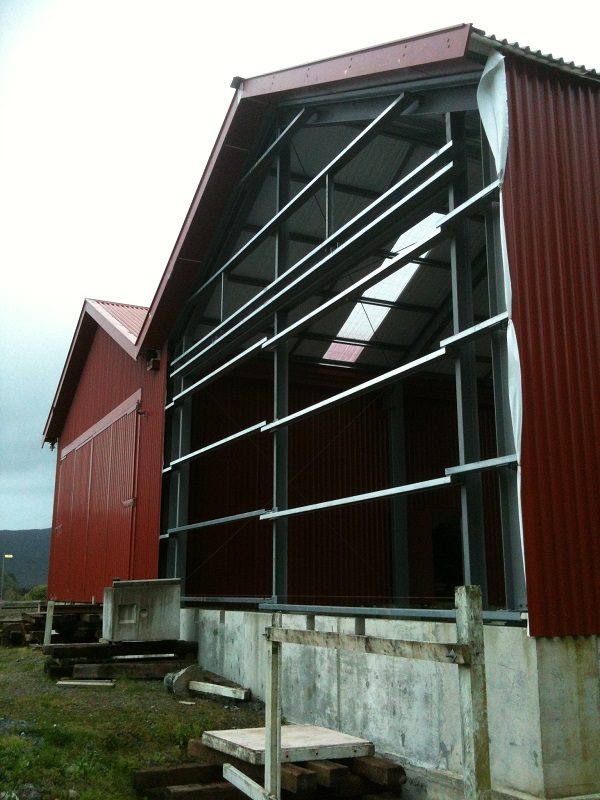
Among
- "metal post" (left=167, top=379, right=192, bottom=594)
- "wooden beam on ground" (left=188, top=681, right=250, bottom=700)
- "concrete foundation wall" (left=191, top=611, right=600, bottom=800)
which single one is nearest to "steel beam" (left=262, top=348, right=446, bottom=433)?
"concrete foundation wall" (left=191, top=611, right=600, bottom=800)

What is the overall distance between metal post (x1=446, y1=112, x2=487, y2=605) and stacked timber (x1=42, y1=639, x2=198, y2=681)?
22.2 ft

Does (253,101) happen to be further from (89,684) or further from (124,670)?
(89,684)

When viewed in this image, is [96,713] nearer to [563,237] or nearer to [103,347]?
[563,237]

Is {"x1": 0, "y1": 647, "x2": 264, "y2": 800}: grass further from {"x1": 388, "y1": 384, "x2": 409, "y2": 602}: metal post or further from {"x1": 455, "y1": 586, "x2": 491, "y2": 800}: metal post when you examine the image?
{"x1": 388, "y1": 384, "x2": 409, "y2": 602}: metal post

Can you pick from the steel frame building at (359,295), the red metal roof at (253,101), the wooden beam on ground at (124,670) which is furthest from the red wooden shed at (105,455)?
the wooden beam on ground at (124,670)

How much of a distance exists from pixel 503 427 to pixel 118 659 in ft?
27.6

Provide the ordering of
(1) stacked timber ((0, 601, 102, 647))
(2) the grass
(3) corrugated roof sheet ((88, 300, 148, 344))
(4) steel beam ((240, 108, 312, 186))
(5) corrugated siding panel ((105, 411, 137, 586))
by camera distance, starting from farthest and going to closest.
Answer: (3) corrugated roof sheet ((88, 300, 148, 344))
(5) corrugated siding panel ((105, 411, 137, 586))
(1) stacked timber ((0, 601, 102, 647))
(4) steel beam ((240, 108, 312, 186))
(2) the grass

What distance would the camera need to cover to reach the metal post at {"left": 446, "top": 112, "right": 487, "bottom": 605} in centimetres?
782

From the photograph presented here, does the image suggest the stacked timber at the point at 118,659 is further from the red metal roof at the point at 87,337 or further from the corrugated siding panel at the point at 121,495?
the red metal roof at the point at 87,337

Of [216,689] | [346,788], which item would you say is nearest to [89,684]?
[216,689]

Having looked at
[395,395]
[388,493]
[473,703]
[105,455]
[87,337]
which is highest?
[87,337]

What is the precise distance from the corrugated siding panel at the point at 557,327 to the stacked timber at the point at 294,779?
1.91m

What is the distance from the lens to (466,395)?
826 cm

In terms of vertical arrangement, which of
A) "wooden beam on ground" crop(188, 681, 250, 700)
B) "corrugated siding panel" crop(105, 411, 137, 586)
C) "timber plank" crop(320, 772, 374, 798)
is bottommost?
"timber plank" crop(320, 772, 374, 798)
